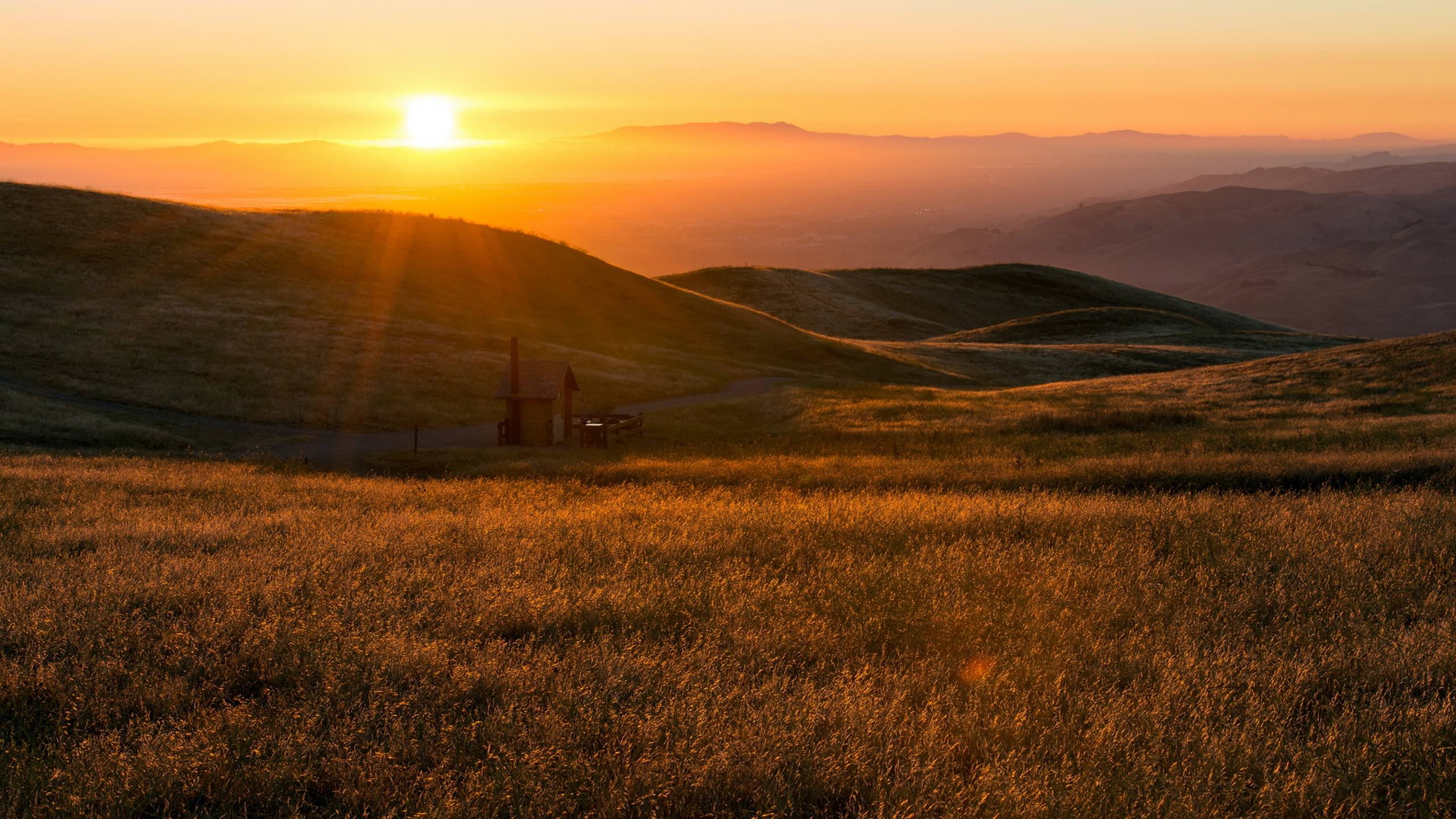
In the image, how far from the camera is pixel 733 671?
577 centimetres

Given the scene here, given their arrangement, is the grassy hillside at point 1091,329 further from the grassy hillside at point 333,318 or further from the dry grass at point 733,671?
the dry grass at point 733,671

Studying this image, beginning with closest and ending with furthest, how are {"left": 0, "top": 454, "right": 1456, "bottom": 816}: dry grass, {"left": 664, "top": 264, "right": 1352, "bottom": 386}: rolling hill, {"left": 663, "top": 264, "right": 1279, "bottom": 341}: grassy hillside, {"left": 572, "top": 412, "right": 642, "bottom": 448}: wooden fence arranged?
{"left": 0, "top": 454, "right": 1456, "bottom": 816}: dry grass → {"left": 572, "top": 412, "right": 642, "bottom": 448}: wooden fence → {"left": 664, "top": 264, "right": 1352, "bottom": 386}: rolling hill → {"left": 663, "top": 264, "right": 1279, "bottom": 341}: grassy hillside

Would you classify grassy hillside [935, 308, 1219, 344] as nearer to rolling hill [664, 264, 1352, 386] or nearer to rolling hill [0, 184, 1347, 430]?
rolling hill [664, 264, 1352, 386]

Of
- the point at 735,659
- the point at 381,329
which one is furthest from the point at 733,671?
the point at 381,329

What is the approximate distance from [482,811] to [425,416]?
31.9m

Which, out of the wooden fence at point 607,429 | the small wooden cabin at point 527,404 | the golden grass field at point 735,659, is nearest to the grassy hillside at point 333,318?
the small wooden cabin at point 527,404

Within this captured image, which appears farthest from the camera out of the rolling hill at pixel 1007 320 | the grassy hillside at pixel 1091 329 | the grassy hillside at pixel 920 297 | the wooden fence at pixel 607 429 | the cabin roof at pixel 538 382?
the grassy hillside at pixel 920 297

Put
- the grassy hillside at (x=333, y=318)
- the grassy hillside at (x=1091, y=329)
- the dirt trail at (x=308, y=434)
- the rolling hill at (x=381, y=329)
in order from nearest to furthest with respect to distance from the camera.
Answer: the dirt trail at (x=308, y=434)
the grassy hillside at (x=333, y=318)
the rolling hill at (x=381, y=329)
the grassy hillside at (x=1091, y=329)

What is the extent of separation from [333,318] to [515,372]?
1947 centimetres

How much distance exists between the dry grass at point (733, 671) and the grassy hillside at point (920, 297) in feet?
266

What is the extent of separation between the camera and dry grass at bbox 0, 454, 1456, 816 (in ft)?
14.7

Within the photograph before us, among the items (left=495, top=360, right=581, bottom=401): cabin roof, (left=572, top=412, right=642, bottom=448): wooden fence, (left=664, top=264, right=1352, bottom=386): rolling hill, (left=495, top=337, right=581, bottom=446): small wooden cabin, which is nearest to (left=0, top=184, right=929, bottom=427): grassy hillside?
(left=495, top=360, right=581, bottom=401): cabin roof

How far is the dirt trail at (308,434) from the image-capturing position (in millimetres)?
Answer: 27922

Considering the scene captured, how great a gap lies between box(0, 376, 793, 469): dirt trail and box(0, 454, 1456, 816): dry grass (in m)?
18.0
